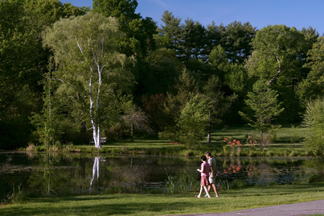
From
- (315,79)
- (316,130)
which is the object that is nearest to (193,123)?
(316,130)

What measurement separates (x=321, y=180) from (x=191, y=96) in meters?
20.9

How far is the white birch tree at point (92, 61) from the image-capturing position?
39.2m

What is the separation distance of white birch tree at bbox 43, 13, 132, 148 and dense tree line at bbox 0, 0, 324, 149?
0.11m

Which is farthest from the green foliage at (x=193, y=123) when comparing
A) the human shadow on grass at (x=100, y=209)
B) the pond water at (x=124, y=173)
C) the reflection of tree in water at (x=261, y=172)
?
the human shadow on grass at (x=100, y=209)

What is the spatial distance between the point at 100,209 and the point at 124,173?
484 inches

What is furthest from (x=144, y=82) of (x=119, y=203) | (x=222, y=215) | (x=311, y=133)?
(x=222, y=215)

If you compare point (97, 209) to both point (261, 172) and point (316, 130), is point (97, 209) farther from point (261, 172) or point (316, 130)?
point (316, 130)

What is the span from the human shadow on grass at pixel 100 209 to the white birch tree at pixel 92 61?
25.0 m

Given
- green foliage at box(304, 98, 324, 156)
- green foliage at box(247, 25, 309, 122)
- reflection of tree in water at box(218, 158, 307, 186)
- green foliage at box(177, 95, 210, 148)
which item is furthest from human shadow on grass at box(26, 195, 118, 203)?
green foliage at box(247, 25, 309, 122)

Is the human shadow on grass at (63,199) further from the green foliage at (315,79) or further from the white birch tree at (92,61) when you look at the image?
the green foliage at (315,79)

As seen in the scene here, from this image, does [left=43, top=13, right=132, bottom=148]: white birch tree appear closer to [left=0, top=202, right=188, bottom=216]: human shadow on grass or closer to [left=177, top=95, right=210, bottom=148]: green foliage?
[left=177, top=95, right=210, bottom=148]: green foliage

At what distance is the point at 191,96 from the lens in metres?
41.2

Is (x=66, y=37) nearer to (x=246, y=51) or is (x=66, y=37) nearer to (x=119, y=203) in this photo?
(x=119, y=203)

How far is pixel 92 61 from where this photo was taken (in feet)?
130
